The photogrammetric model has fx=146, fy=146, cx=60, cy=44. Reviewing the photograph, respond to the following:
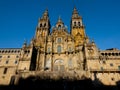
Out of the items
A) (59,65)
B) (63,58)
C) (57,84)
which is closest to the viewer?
(57,84)

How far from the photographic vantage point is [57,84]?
3669cm

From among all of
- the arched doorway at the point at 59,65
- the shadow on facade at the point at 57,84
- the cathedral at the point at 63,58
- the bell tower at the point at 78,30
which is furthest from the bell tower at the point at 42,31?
the shadow on facade at the point at 57,84

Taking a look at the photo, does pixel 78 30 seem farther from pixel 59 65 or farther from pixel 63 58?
pixel 59 65

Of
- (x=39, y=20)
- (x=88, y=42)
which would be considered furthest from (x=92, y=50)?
(x=39, y=20)

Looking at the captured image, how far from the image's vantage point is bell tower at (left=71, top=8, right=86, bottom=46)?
183ft

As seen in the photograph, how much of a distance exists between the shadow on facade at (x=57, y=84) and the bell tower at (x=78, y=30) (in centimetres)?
2038

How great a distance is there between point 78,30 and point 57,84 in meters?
28.4

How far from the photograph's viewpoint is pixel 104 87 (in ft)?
122

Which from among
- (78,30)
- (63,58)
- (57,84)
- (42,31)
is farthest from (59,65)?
(78,30)

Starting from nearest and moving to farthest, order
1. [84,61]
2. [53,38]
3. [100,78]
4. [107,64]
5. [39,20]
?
[100,78], [84,61], [107,64], [53,38], [39,20]

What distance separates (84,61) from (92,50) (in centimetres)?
466

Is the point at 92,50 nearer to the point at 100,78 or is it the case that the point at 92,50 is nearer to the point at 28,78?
the point at 100,78

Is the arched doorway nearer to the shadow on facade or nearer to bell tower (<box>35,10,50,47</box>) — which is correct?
bell tower (<box>35,10,50,47</box>)

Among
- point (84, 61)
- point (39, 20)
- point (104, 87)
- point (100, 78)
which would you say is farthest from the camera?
point (39, 20)
